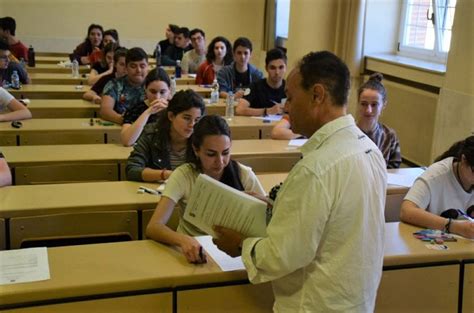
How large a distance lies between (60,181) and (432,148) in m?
3.24

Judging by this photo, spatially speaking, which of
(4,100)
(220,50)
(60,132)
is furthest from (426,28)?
(4,100)

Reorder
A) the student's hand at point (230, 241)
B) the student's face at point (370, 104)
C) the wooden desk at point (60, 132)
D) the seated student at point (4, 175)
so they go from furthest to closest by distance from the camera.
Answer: the wooden desk at point (60, 132)
the student's face at point (370, 104)
the seated student at point (4, 175)
the student's hand at point (230, 241)

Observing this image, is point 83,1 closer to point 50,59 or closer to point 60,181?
point 50,59

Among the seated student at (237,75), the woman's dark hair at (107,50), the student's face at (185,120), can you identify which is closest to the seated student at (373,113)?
the student's face at (185,120)

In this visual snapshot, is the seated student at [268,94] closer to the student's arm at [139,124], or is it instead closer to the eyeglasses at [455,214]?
the student's arm at [139,124]

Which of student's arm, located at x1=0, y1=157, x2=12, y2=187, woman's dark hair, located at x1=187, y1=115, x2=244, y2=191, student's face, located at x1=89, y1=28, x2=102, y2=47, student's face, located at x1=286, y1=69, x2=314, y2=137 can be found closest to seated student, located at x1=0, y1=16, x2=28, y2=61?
student's face, located at x1=89, y1=28, x2=102, y2=47

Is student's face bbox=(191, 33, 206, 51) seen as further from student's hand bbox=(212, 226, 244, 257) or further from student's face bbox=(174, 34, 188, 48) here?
student's hand bbox=(212, 226, 244, 257)

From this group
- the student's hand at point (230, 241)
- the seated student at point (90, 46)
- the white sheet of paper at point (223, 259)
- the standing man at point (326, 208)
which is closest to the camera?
the standing man at point (326, 208)

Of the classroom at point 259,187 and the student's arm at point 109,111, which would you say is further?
the student's arm at point 109,111

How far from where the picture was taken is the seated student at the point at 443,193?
91.8 inches

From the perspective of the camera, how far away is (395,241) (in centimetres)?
216

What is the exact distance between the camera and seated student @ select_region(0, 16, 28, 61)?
789 cm

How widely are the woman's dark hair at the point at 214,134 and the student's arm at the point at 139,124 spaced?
1264 mm

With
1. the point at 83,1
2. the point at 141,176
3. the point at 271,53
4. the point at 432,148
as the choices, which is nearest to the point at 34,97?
the point at 271,53
